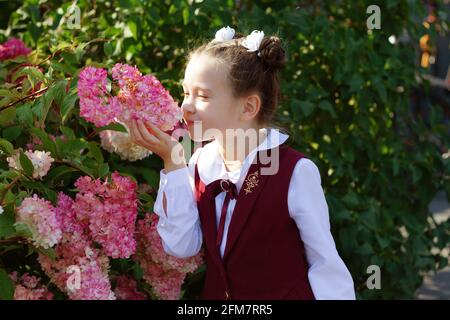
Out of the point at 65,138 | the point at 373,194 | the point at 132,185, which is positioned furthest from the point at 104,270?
the point at 373,194

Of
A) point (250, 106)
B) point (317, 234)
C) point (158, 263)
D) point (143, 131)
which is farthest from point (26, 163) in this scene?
point (317, 234)

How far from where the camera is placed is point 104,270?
80.4 inches

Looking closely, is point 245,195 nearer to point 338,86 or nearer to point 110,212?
point 110,212

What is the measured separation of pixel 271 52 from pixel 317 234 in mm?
455

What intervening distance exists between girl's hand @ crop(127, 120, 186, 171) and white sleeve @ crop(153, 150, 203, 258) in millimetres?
25

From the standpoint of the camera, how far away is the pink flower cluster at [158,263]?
2.15 meters

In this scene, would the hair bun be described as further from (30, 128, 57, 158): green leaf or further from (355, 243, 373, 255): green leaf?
(355, 243, 373, 255): green leaf

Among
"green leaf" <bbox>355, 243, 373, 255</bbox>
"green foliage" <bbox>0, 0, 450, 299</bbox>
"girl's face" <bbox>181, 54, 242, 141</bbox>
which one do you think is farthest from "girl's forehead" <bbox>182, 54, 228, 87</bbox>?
"green leaf" <bbox>355, 243, 373, 255</bbox>

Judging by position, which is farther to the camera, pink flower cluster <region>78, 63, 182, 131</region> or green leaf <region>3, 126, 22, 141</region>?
green leaf <region>3, 126, 22, 141</region>

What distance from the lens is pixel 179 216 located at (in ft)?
6.70

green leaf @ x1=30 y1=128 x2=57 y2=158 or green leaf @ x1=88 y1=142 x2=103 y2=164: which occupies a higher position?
green leaf @ x1=30 y1=128 x2=57 y2=158

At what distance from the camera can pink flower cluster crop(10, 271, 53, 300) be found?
2.03 metres
